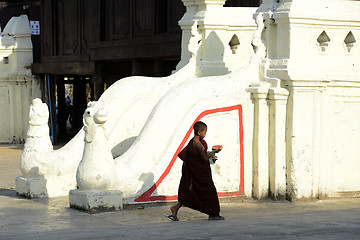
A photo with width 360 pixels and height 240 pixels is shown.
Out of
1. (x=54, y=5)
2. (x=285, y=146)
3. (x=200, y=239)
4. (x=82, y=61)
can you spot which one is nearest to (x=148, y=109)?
(x=285, y=146)

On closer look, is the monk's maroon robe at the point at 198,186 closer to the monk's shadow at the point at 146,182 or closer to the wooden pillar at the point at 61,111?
the monk's shadow at the point at 146,182

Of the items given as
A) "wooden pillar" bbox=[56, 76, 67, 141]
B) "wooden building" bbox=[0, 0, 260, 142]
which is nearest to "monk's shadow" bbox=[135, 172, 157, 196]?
"wooden building" bbox=[0, 0, 260, 142]

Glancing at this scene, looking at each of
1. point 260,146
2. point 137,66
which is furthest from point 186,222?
point 137,66

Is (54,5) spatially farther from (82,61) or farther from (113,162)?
(113,162)

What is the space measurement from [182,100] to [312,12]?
7.00 feet

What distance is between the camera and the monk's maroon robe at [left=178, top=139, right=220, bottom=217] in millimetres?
8102

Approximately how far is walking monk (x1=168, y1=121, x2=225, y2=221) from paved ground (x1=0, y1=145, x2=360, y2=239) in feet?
0.63

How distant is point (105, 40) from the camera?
1803cm

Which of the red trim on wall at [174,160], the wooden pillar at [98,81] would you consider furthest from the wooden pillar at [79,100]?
the red trim on wall at [174,160]

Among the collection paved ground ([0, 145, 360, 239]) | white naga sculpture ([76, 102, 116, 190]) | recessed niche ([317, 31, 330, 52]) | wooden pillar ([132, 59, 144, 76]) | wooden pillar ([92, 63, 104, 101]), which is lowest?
paved ground ([0, 145, 360, 239])

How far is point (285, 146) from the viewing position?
990cm

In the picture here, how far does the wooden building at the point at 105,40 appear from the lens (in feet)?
50.7

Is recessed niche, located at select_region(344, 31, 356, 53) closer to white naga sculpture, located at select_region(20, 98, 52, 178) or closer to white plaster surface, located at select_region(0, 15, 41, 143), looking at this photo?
white naga sculpture, located at select_region(20, 98, 52, 178)

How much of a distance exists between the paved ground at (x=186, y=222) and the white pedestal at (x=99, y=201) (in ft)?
0.33
